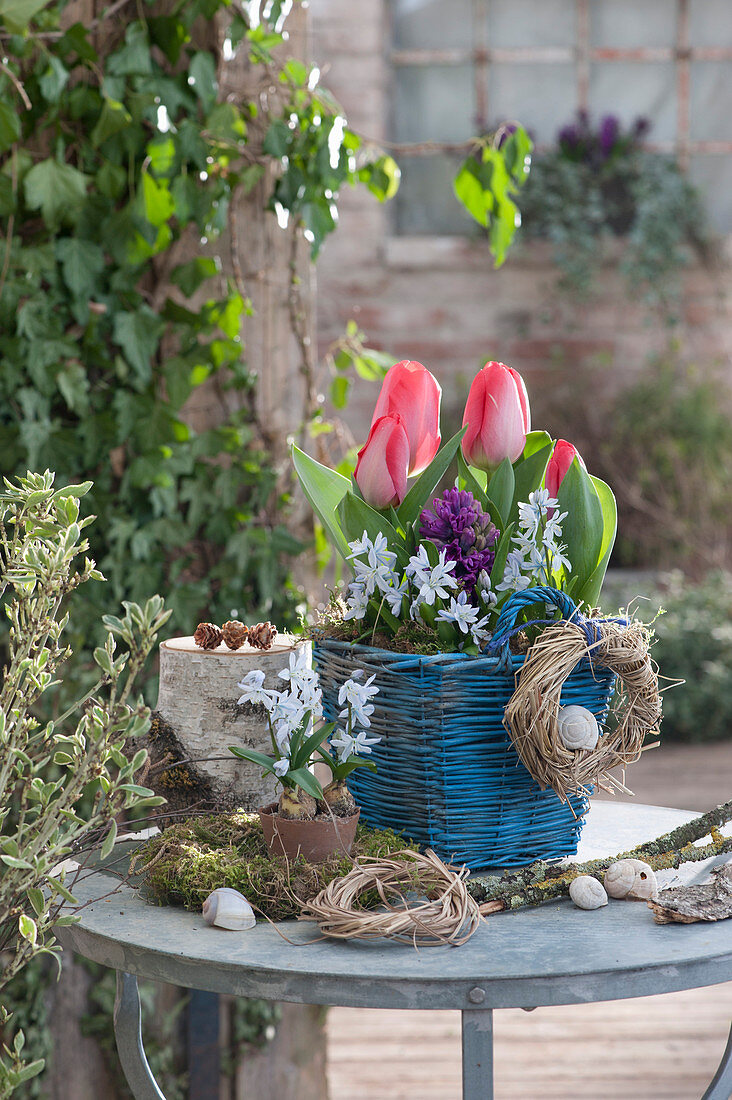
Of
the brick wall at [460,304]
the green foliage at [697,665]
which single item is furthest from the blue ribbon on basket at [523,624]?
the brick wall at [460,304]

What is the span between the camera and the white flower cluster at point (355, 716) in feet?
2.77

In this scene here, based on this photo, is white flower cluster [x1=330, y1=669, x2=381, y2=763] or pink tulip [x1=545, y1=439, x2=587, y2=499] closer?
white flower cluster [x1=330, y1=669, x2=381, y2=763]

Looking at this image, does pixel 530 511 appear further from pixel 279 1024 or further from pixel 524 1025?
pixel 524 1025

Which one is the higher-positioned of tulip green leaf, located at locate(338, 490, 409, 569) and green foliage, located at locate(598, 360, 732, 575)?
tulip green leaf, located at locate(338, 490, 409, 569)

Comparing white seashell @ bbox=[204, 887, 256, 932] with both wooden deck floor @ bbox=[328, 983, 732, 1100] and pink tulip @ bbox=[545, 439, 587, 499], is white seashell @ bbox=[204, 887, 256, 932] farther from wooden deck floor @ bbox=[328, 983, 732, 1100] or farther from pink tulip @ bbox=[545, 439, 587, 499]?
wooden deck floor @ bbox=[328, 983, 732, 1100]

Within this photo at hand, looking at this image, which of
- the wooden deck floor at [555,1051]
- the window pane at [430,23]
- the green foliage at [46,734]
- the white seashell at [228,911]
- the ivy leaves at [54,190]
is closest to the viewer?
the green foliage at [46,734]

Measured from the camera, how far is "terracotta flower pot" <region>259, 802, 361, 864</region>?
2.77 feet

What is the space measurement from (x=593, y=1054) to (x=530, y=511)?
1.59 meters

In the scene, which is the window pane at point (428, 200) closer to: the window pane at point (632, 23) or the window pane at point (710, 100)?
the window pane at point (632, 23)

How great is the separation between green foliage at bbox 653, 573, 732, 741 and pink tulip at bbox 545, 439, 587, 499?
3087mm

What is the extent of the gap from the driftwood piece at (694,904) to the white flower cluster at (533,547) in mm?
256

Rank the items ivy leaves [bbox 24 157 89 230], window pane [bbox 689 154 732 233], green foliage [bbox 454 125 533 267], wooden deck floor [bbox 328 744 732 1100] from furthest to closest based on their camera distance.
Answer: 1. window pane [bbox 689 154 732 233]
2. wooden deck floor [bbox 328 744 732 1100]
3. green foliage [bbox 454 125 533 267]
4. ivy leaves [bbox 24 157 89 230]

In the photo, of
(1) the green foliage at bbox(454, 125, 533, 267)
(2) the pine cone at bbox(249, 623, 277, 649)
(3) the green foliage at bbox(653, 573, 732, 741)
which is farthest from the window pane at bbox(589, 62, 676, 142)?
(2) the pine cone at bbox(249, 623, 277, 649)

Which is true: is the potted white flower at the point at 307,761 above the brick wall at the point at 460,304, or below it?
below
